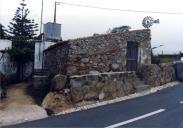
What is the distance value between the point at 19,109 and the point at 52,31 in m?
11.2

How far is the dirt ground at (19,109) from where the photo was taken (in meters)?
14.4

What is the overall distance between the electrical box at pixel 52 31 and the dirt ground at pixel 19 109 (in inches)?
309

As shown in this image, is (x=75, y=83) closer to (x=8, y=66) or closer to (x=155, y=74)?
(x=155, y=74)

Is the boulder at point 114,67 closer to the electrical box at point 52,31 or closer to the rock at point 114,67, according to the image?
the rock at point 114,67

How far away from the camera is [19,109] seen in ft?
51.1

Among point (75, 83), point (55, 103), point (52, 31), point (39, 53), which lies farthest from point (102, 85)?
point (52, 31)

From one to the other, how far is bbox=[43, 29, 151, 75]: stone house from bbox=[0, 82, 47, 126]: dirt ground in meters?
2.15

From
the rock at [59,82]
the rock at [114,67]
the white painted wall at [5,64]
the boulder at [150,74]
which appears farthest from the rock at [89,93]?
the white painted wall at [5,64]

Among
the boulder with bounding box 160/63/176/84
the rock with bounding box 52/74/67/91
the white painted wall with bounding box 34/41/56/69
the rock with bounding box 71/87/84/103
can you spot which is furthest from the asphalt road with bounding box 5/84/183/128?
the white painted wall with bounding box 34/41/56/69

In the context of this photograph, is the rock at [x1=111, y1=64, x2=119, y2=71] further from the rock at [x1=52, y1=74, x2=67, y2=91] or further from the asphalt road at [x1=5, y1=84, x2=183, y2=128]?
the rock at [x1=52, y1=74, x2=67, y2=91]

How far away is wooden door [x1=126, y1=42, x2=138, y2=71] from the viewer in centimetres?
2025

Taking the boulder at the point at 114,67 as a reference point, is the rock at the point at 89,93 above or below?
below

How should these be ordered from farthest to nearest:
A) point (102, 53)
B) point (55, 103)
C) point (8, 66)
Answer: point (8, 66) → point (102, 53) → point (55, 103)

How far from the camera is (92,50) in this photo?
18359 mm
